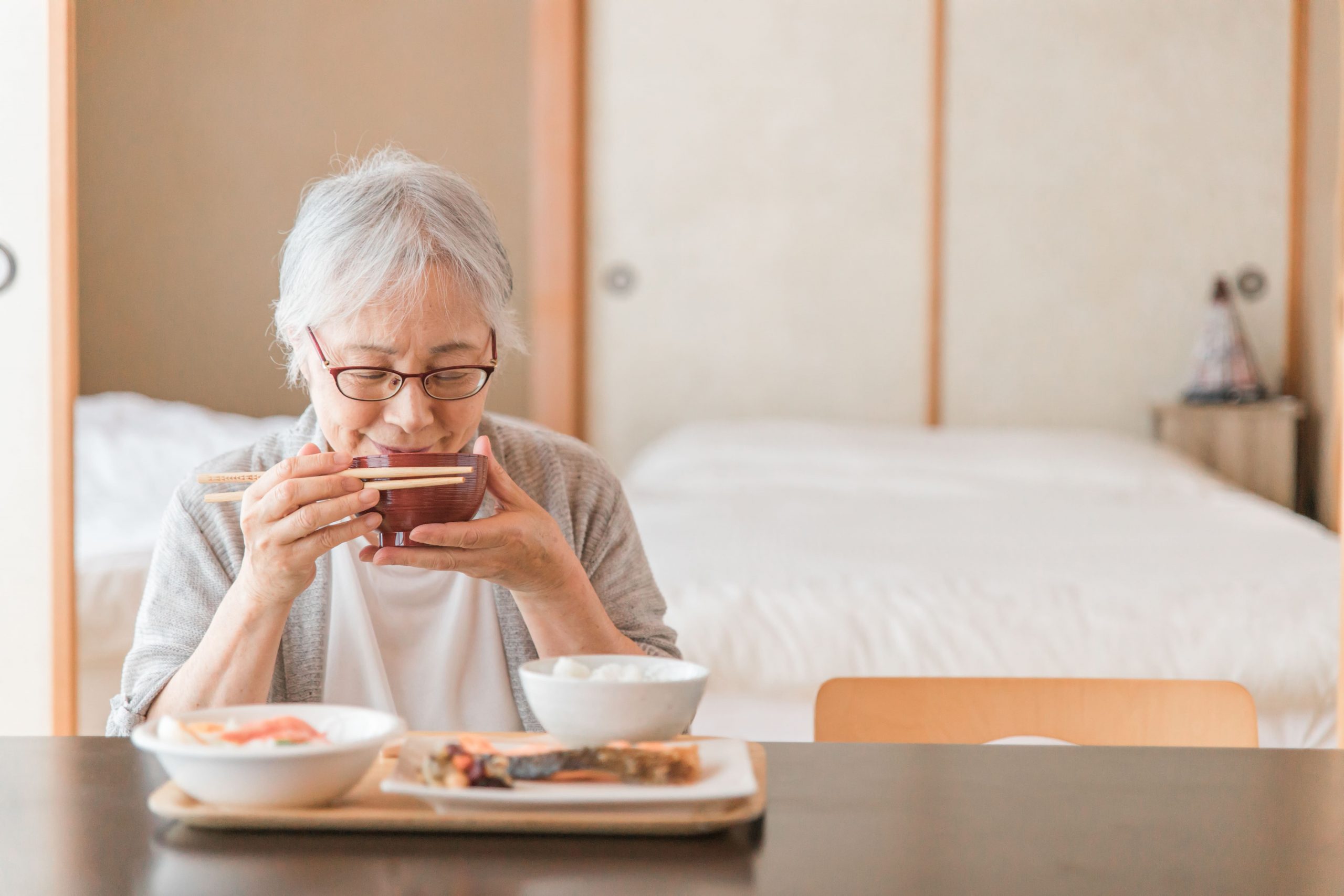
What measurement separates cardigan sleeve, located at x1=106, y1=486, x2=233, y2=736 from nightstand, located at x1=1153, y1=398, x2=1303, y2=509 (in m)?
3.47

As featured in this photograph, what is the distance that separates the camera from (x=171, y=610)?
4.02 feet

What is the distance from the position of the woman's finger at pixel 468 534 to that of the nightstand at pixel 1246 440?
11.3ft

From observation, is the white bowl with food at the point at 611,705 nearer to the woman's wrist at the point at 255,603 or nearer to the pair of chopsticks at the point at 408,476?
the pair of chopsticks at the point at 408,476

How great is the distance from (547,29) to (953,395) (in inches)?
73.8

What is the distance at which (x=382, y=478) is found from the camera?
972 millimetres

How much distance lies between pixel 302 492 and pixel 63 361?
3.20 feet

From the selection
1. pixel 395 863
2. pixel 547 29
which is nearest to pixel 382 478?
pixel 395 863

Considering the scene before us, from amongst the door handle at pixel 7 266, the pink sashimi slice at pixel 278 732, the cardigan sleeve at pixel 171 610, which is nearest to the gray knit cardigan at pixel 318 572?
the cardigan sleeve at pixel 171 610

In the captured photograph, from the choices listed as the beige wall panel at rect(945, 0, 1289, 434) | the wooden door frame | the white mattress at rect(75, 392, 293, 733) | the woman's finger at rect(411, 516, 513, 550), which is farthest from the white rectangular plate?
the beige wall panel at rect(945, 0, 1289, 434)

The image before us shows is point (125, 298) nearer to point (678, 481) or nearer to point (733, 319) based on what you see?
point (678, 481)

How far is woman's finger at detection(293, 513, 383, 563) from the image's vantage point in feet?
3.21

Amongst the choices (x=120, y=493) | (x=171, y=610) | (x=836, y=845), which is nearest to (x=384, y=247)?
(x=171, y=610)

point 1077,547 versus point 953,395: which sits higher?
point 953,395

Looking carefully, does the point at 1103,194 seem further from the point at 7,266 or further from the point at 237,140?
the point at 7,266
